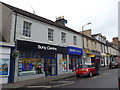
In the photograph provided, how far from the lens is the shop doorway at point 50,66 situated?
15516mm

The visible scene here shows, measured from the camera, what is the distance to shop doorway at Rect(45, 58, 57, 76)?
50.9 ft

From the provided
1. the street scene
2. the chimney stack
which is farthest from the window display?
the chimney stack

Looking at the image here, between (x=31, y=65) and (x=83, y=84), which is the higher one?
(x=31, y=65)

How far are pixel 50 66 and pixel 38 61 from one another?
217 centimetres

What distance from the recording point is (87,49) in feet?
78.3

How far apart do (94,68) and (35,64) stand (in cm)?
725

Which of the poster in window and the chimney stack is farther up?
the chimney stack

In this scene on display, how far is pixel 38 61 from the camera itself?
47.5ft

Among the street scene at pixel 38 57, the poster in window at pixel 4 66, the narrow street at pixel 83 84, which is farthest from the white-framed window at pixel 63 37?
the poster in window at pixel 4 66

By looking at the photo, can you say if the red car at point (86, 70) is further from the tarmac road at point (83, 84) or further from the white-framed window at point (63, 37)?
the white-framed window at point (63, 37)

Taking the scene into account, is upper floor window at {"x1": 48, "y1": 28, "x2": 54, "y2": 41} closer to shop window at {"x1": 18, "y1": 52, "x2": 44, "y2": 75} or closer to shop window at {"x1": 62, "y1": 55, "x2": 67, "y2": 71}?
shop window at {"x1": 18, "y1": 52, "x2": 44, "y2": 75}

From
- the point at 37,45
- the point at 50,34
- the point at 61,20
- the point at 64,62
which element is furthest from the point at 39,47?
the point at 61,20

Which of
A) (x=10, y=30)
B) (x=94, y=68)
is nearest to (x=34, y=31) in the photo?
(x=10, y=30)

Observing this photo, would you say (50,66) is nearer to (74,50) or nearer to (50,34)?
(50,34)
